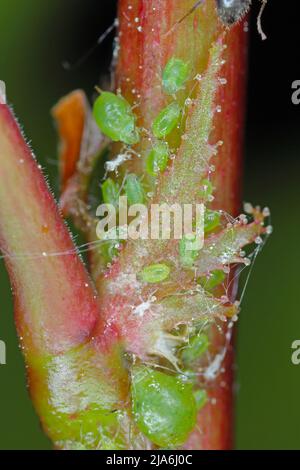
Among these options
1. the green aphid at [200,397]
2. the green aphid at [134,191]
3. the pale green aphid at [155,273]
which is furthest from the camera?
the green aphid at [200,397]

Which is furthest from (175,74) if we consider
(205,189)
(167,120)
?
(205,189)

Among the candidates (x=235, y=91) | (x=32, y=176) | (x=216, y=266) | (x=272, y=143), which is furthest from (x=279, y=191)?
Result: (x=32, y=176)

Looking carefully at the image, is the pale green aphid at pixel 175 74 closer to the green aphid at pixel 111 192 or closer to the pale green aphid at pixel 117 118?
the pale green aphid at pixel 117 118

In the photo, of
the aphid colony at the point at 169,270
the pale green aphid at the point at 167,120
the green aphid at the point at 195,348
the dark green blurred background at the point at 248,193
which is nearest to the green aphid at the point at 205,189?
the aphid colony at the point at 169,270

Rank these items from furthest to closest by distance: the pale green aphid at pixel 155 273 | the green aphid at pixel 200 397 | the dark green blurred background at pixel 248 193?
1. the dark green blurred background at pixel 248 193
2. the green aphid at pixel 200 397
3. the pale green aphid at pixel 155 273

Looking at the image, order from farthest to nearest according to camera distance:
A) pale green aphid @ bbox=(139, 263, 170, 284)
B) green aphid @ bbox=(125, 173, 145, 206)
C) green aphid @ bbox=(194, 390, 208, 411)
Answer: green aphid @ bbox=(194, 390, 208, 411)
green aphid @ bbox=(125, 173, 145, 206)
pale green aphid @ bbox=(139, 263, 170, 284)

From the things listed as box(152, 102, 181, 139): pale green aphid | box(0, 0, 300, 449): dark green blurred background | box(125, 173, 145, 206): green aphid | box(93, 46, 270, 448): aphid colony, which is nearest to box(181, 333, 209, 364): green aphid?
box(93, 46, 270, 448): aphid colony

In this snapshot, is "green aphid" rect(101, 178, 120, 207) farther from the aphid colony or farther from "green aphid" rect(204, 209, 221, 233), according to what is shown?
"green aphid" rect(204, 209, 221, 233)
